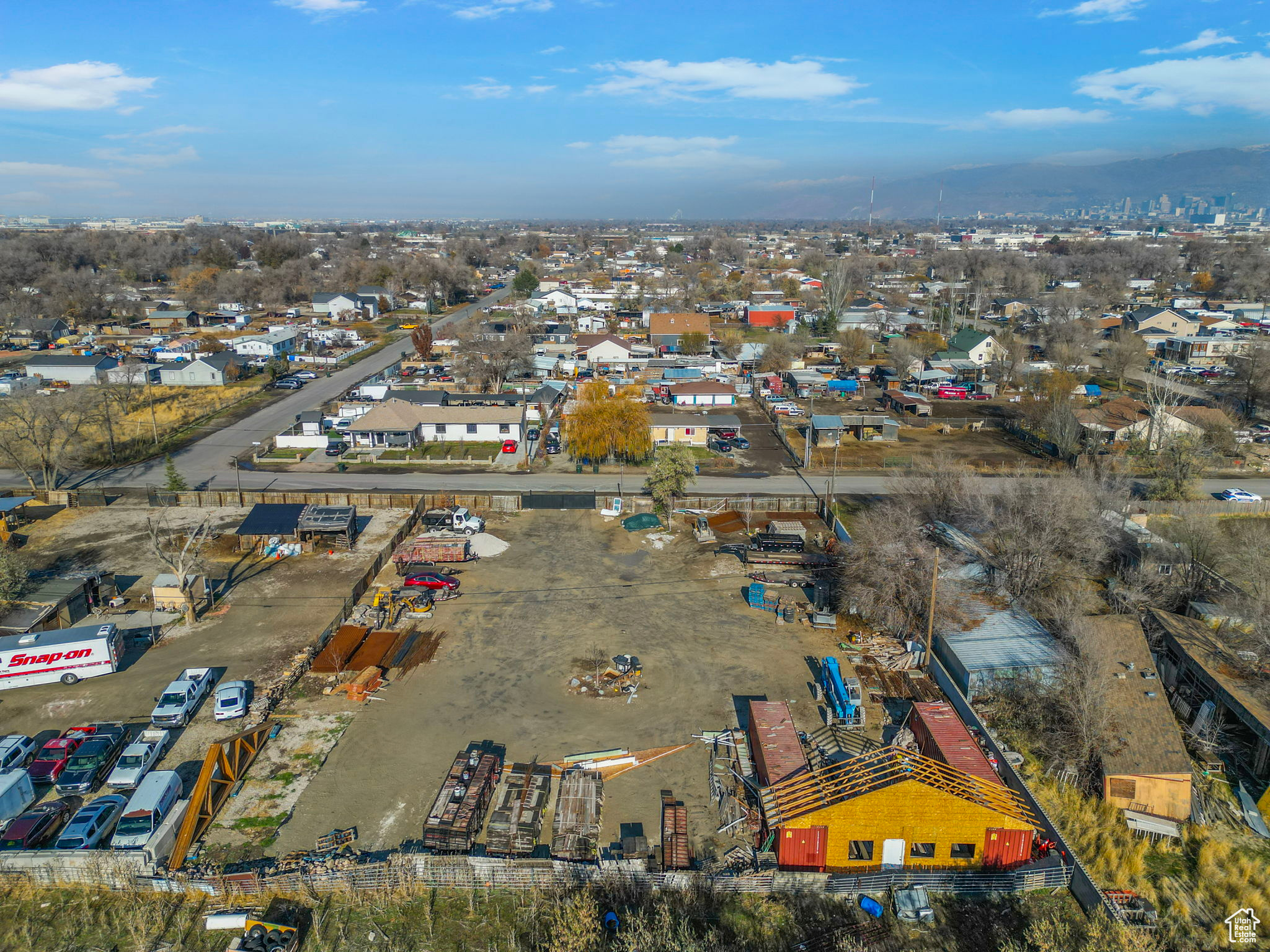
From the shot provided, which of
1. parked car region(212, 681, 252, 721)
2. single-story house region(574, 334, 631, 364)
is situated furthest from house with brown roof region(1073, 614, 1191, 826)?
single-story house region(574, 334, 631, 364)

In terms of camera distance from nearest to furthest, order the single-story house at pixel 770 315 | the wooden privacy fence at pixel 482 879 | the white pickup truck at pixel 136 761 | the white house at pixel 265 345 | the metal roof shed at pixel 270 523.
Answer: the wooden privacy fence at pixel 482 879 < the white pickup truck at pixel 136 761 < the metal roof shed at pixel 270 523 < the white house at pixel 265 345 < the single-story house at pixel 770 315

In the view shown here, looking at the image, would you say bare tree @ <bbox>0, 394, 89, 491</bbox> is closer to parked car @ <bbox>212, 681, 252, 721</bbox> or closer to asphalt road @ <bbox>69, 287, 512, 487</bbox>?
asphalt road @ <bbox>69, 287, 512, 487</bbox>

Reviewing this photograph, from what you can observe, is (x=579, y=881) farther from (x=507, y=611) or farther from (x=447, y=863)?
(x=507, y=611)

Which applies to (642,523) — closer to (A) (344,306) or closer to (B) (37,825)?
(B) (37,825)

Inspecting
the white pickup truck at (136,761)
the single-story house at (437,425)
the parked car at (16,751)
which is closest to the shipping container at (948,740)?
the white pickup truck at (136,761)

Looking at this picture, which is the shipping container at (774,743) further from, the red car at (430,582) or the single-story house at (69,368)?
the single-story house at (69,368)

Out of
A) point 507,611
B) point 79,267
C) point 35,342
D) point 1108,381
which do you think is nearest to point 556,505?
point 507,611

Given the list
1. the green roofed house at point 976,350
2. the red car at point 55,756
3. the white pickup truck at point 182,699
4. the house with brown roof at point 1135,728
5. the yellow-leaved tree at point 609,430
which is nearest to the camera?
the house with brown roof at point 1135,728
